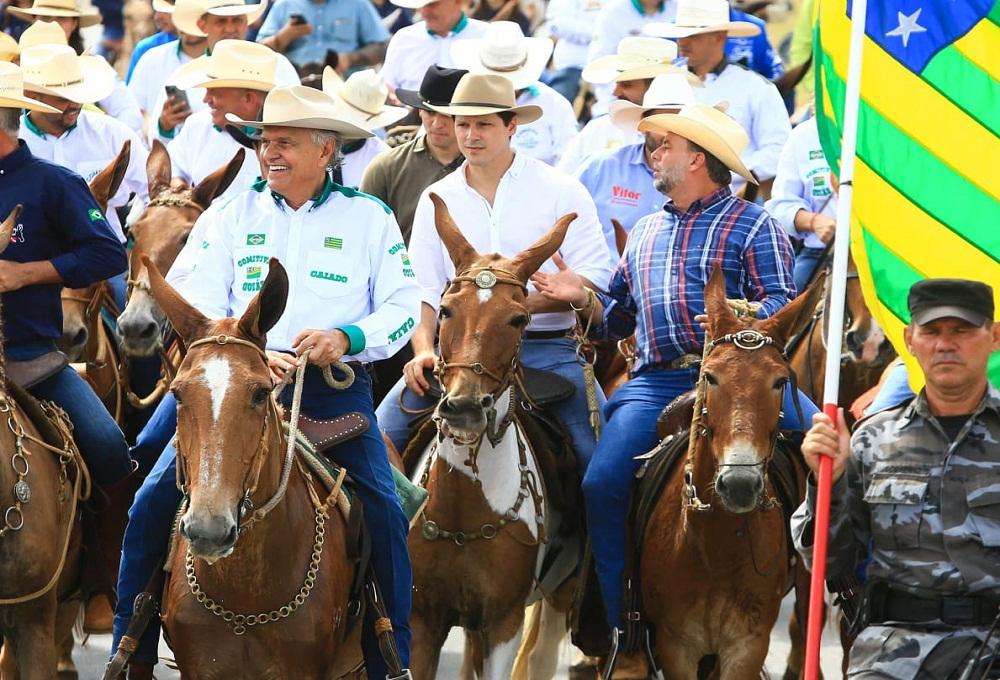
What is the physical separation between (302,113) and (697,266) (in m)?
2.10

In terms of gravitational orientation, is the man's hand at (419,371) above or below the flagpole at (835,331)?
below

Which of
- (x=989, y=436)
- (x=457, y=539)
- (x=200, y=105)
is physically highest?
(x=989, y=436)

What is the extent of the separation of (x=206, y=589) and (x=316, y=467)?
0.70 meters

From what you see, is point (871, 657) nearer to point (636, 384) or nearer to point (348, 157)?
point (636, 384)

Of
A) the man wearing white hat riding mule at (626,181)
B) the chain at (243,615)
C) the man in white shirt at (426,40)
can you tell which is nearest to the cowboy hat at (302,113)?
the chain at (243,615)

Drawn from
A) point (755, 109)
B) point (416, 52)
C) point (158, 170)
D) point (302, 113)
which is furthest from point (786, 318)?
point (416, 52)

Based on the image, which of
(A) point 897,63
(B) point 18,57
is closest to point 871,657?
(A) point 897,63

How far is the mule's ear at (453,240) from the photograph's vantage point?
8.60 meters

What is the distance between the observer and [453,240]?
340 inches

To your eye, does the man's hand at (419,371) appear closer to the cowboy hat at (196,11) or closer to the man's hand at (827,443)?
the man's hand at (827,443)

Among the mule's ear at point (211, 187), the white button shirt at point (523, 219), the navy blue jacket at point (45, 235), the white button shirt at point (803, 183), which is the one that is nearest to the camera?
the navy blue jacket at point (45, 235)

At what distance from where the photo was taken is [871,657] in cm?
650

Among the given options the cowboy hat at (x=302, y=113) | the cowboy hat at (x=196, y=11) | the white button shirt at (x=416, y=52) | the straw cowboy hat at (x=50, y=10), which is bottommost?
the white button shirt at (x=416, y=52)

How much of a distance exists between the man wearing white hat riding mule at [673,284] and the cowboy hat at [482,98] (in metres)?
0.98
